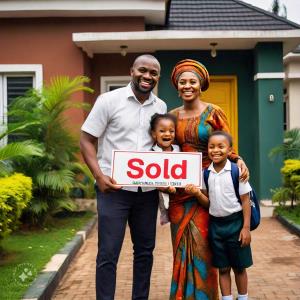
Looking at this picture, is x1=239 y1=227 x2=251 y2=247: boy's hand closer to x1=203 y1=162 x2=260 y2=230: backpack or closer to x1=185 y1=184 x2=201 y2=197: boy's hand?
x1=203 y1=162 x2=260 y2=230: backpack

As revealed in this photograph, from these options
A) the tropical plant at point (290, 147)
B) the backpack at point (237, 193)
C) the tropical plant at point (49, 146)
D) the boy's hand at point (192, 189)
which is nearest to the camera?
the boy's hand at point (192, 189)

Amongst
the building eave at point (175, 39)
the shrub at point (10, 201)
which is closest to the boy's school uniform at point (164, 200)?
the shrub at point (10, 201)

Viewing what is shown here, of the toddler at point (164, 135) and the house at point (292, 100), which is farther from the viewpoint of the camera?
the house at point (292, 100)

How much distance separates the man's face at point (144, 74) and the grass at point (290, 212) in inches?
205

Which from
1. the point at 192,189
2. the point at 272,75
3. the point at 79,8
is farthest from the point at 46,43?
the point at 192,189

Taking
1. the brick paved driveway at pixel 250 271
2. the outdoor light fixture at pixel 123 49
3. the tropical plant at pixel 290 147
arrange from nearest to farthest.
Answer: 1. the brick paved driveway at pixel 250 271
2. the tropical plant at pixel 290 147
3. the outdoor light fixture at pixel 123 49

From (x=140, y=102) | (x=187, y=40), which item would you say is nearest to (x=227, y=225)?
(x=140, y=102)

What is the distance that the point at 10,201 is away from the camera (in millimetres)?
5445

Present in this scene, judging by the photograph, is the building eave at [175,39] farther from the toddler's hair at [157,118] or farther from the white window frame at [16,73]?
the toddler's hair at [157,118]

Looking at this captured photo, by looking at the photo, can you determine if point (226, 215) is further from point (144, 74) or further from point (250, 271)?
point (250, 271)

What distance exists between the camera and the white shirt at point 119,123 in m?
3.72

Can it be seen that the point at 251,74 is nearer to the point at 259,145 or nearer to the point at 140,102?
the point at 259,145

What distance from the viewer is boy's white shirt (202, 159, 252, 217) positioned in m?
3.75

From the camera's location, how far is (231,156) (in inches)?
153
